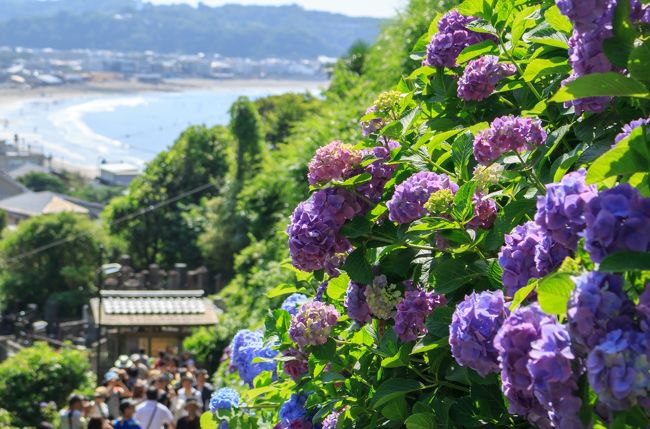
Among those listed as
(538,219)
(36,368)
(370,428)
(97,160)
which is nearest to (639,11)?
(538,219)

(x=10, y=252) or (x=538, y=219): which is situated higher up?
(x=538, y=219)

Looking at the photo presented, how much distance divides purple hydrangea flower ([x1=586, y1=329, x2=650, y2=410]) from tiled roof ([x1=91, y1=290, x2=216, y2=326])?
10.4 meters

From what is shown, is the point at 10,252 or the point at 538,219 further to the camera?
the point at 10,252

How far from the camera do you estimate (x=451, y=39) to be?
8.09ft

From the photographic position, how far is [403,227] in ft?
6.81

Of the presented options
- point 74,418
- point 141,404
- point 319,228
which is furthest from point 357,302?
point 74,418

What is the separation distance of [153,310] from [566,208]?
10.5m

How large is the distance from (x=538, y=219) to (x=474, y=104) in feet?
3.54

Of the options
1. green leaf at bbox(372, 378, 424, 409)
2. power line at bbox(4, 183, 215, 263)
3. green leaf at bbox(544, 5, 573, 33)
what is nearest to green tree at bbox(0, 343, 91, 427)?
green leaf at bbox(372, 378, 424, 409)

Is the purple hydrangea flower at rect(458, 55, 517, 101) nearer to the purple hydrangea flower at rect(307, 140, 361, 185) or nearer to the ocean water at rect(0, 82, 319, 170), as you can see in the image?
the purple hydrangea flower at rect(307, 140, 361, 185)

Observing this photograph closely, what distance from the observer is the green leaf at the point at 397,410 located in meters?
1.98

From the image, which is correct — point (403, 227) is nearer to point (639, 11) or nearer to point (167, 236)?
point (639, 11)

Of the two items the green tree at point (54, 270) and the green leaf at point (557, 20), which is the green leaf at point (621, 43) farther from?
the green tree at point (54, 270)

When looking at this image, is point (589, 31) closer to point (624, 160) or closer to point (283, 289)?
point (624, 160)
